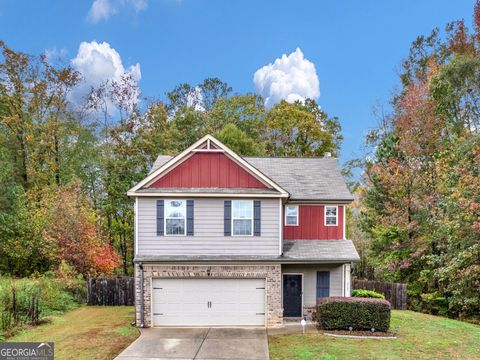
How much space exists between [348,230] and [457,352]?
68.0ft

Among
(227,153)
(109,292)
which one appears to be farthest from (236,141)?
(109,292)

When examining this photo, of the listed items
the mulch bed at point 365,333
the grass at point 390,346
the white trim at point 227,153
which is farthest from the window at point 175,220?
the mulch bed at point 365,333

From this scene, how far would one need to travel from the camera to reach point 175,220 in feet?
47.3

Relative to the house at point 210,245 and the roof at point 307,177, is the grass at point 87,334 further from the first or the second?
the roof at point 307,177

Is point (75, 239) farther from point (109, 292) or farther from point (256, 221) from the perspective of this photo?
point (256, 221)

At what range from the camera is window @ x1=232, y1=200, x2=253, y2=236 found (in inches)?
572

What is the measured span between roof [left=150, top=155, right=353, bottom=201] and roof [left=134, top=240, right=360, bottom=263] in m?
1.97

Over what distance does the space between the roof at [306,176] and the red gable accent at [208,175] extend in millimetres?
2302

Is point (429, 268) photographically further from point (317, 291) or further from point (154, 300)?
point (154, 300)

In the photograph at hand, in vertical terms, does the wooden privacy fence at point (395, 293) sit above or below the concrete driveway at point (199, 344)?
below

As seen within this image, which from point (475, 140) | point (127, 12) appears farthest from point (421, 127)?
point (127, 12)

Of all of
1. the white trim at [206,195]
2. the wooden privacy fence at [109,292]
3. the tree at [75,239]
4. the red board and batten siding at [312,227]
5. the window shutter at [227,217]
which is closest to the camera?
the white trim at [206,195]

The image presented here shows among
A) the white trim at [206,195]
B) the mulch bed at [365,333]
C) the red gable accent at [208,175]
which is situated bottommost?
the mulch bed at [365,333]

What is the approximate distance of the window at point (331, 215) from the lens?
1648cm
